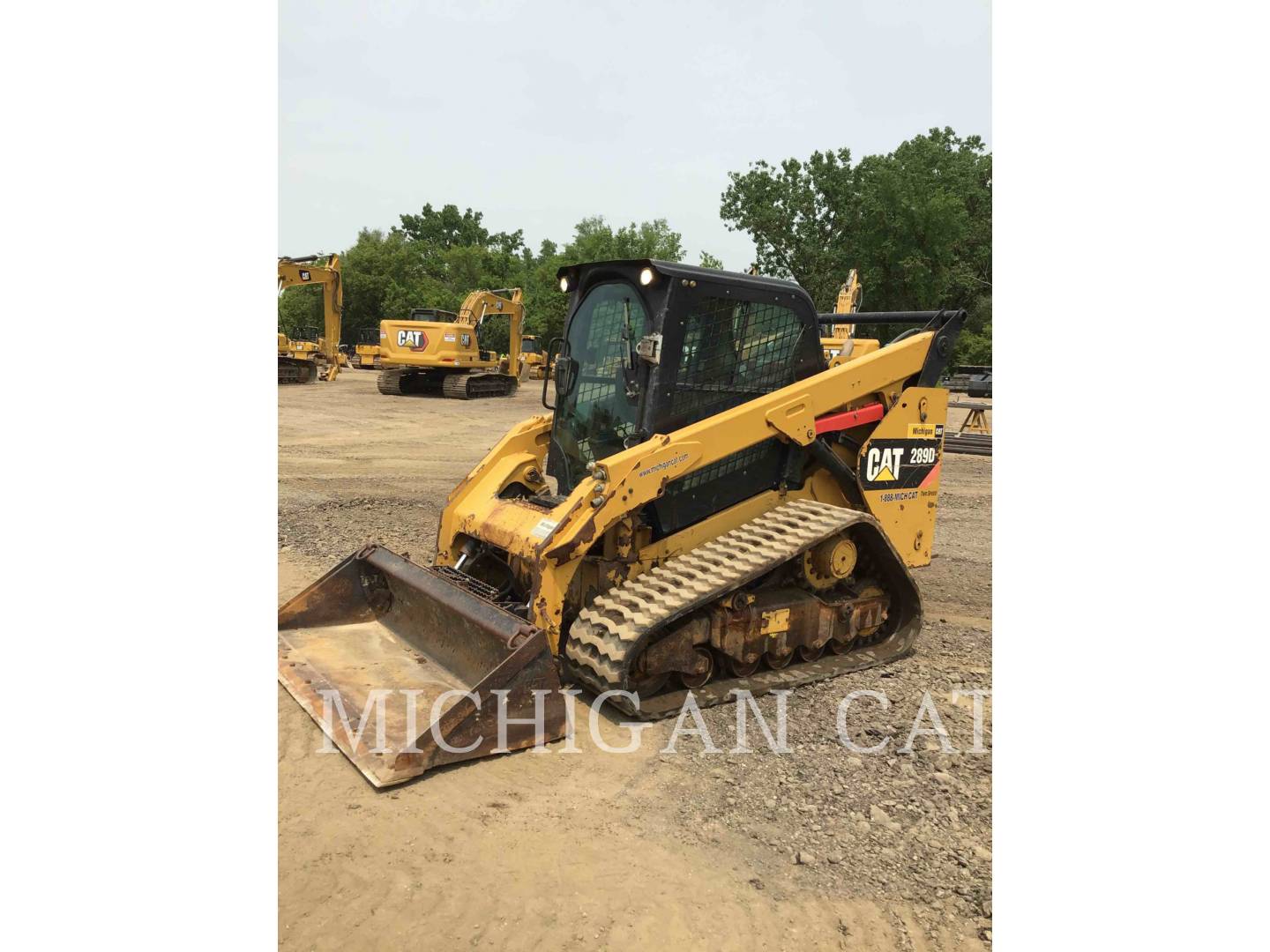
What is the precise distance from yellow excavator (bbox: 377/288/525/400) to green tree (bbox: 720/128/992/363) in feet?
50.1

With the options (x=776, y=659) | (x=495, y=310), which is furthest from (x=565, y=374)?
(x=495, y=310)

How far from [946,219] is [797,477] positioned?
3299 centimetres

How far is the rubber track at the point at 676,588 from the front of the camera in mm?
4086

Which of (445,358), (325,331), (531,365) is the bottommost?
(445,358)

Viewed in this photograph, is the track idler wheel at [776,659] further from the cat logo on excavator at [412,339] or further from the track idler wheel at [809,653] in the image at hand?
the cat logo on excavator at [412,339]

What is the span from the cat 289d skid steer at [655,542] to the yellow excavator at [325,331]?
20841 mm

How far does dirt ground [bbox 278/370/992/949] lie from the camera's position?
2.76 meters

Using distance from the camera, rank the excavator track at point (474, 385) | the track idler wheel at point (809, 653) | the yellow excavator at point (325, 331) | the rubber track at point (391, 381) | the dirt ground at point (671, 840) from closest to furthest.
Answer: the dirt ground at point (671, 840) → the track idler wheel at point (809, 653) → the excavator track at point (474, 385) → the rubber track at point (391, 381) → the yellow excavator at point (325, 331)

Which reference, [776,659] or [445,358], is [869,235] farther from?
[776,659]

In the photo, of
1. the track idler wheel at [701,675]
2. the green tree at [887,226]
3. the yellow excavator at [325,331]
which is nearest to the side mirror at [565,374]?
the track idler wheel at [701,675]

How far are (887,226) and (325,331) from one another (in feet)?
73.4

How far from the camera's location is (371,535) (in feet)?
25.5

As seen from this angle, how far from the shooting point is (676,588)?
4336mm

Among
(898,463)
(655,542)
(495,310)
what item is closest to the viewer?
(655,542)
